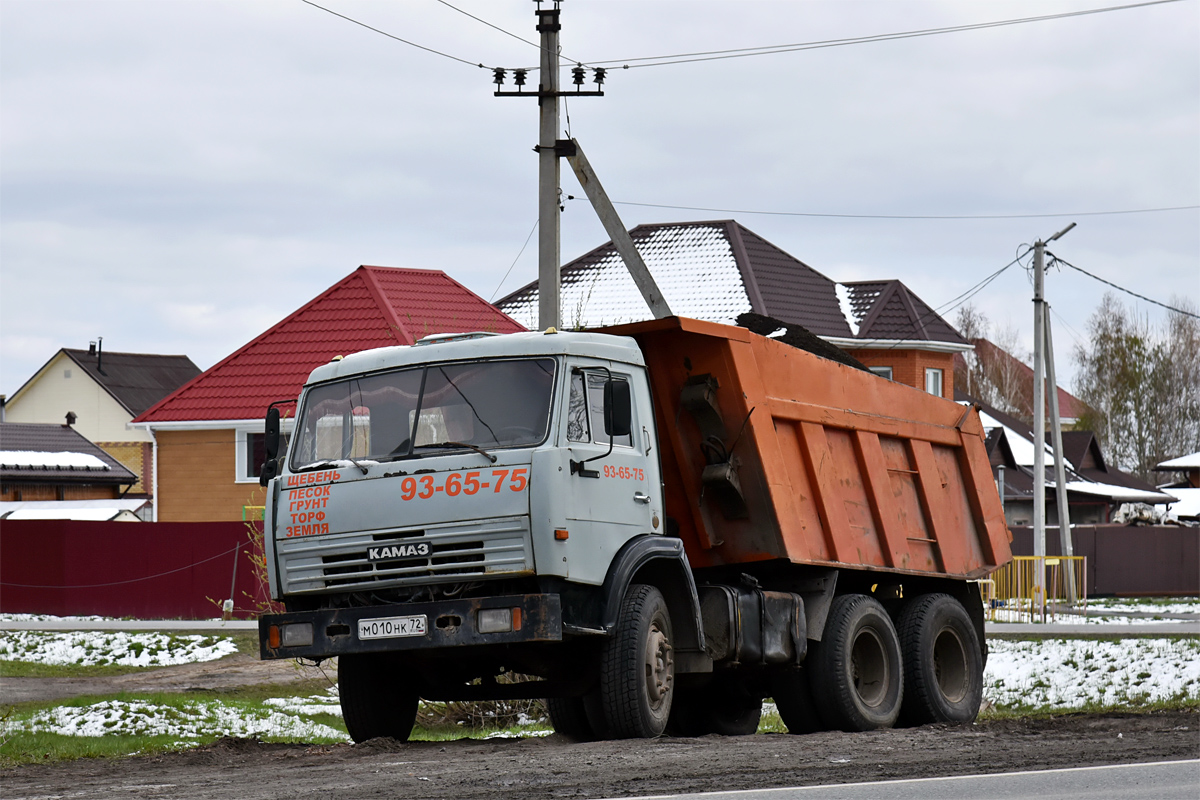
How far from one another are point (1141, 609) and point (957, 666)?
69.4 ft

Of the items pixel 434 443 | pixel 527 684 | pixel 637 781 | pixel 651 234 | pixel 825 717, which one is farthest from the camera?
pixel 651 234

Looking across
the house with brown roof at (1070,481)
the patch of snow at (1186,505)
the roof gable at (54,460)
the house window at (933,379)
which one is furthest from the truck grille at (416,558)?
the patch of snow at (1186,505)

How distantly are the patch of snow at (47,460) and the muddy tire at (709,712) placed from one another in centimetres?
4318

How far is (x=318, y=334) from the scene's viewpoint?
107 ft

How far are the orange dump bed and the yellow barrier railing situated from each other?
47.6 feet

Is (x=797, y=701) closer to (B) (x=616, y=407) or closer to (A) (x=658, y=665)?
(A) (x=658, y=665)

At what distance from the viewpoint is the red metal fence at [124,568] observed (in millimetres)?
28531

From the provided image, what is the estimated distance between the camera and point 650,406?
10469 mm

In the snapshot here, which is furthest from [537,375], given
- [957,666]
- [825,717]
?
[957,666]

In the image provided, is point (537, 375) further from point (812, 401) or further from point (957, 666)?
point (957, 666)

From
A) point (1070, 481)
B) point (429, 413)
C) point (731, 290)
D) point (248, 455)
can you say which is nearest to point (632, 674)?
point (429, 413)

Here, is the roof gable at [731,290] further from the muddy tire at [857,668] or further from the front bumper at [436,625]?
the front bumper at [436,625]

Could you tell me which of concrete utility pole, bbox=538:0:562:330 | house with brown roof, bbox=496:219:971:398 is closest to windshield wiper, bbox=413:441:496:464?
concrete utility pole, bbox=538:0:562:330

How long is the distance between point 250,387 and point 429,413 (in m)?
23.9
